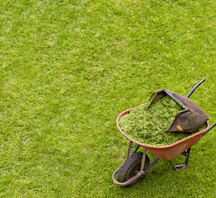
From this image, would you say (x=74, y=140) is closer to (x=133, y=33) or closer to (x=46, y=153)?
(x=46, y=153)

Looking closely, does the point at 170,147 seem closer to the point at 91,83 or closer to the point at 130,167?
the point at 130,167

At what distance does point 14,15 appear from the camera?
6812mm

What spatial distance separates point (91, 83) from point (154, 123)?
2202 mm

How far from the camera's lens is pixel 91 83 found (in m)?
5.83

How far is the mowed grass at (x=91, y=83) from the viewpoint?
4.66 m

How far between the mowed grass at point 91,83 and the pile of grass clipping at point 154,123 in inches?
43.5

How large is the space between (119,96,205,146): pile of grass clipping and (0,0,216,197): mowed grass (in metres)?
1.11

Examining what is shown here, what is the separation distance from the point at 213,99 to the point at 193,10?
2.60 m

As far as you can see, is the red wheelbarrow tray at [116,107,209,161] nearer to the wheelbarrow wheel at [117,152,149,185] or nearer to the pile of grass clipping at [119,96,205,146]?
the pile of grass clipping at [119,96,205,146]

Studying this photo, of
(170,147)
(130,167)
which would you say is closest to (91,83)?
(130,167)

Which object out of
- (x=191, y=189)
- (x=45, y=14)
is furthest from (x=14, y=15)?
(x=191, y=189)

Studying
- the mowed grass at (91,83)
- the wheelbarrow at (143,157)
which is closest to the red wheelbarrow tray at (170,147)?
the wheelbarrow at (143,157)

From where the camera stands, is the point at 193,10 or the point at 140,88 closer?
the point at 140,88

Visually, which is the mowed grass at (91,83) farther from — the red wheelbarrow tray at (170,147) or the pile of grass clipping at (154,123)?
the pile of grass clipping at (154,123)
